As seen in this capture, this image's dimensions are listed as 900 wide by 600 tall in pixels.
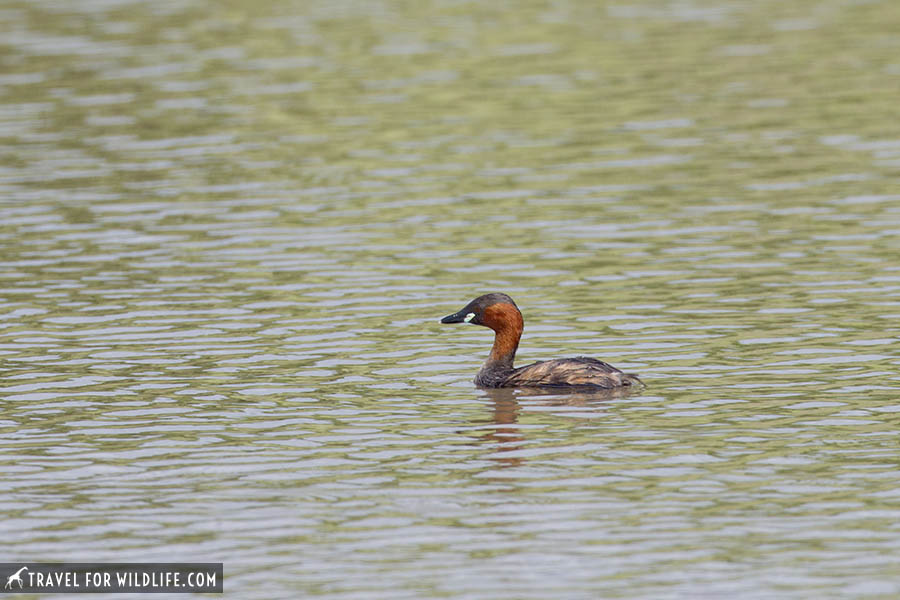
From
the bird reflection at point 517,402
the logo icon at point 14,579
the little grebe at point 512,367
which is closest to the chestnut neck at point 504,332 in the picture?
the little grebe at point 512,367

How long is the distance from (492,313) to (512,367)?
0.61 meters

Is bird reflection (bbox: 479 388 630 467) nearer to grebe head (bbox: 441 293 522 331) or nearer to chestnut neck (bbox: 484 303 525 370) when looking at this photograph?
chestnut neck (bbox: 484 303 525 370)

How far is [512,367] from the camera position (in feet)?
53.7

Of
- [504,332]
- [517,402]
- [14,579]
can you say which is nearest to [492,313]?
[504,332]

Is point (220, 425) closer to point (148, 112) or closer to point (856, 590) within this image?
point (856, 590)

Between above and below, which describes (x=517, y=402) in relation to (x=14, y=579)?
below

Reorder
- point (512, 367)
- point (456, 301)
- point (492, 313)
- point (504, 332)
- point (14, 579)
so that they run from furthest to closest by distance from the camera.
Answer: point (456, 301)
point (492, 313)
point (504, 332)
point (512, 367)
point (14, 579)

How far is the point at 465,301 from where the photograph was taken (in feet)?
64.1

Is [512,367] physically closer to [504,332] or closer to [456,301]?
[504,332]

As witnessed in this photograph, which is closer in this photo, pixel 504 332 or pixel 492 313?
pixel 504 332

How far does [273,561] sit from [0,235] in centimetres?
1403

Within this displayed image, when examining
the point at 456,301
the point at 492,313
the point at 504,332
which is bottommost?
the point at 456,301

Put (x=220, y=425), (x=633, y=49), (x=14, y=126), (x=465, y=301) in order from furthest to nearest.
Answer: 1. (x=633, y=49)
2. (x=14, y=126)
3. (x=465, y=301)
4. (x=220, y=425)

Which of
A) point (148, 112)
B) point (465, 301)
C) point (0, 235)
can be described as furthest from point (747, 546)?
point (148, 112)
